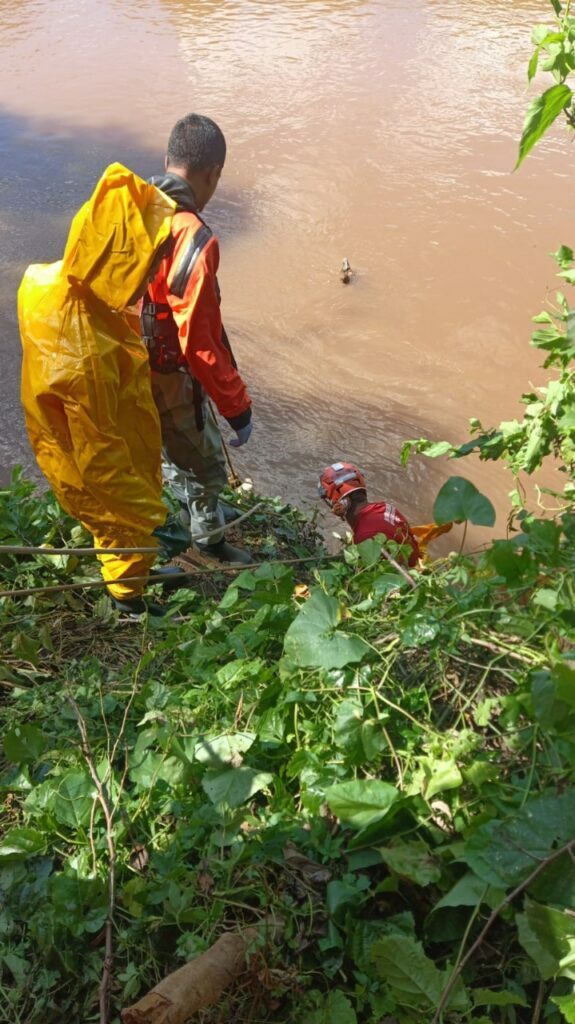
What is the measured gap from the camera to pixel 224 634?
8.43ft

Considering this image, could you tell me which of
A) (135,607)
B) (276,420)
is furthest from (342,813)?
(276,420)

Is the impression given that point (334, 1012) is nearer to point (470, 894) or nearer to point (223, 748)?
point (470, 894)

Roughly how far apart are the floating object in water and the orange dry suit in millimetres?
3461

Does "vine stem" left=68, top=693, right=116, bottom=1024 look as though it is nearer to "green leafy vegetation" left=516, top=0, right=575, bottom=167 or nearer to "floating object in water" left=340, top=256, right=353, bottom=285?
"green leafy vegetation" left=516, top=0, right=575, bottom=167

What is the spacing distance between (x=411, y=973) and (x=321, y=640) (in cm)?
70

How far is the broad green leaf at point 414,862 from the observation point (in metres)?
1.55

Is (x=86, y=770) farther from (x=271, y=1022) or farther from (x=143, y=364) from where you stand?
(x=143, y=364)

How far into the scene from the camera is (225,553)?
12.8 feet

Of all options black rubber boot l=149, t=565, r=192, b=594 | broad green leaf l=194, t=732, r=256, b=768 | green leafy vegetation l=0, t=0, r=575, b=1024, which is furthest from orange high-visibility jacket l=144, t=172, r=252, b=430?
broad green leaf l=194, t=732, r=256, b=768

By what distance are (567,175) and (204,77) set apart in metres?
4.42

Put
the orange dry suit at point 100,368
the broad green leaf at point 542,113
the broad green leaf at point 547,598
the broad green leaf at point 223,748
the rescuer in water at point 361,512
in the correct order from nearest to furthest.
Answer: the broad green leaf at point 542,113, the broad green leaf at point 547,598, the broad green leaf at point 223,748, the orange dry suit at point 100,368, the rescuer in water at point 361,512

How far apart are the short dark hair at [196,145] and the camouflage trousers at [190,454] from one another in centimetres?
83

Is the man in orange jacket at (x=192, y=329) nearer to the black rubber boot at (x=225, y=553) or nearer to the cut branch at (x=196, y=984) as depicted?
the black rubber boot at (x=225, y=553)

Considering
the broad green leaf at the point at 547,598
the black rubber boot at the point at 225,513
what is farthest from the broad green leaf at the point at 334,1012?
the black rubber boot at the point at 225,513
